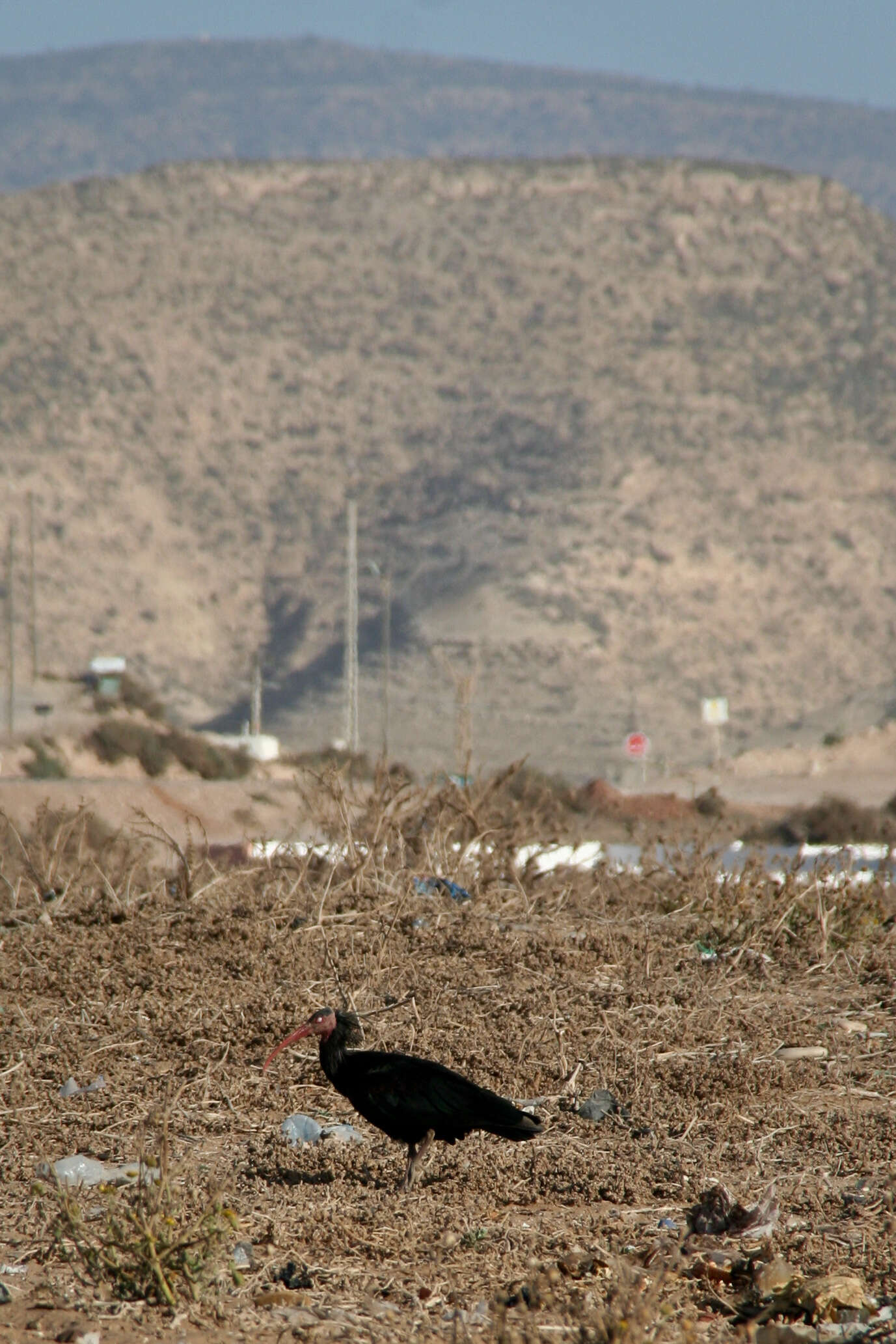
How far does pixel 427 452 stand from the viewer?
250 ft

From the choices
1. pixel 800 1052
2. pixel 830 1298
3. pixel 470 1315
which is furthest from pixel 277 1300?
pixel 800 1052

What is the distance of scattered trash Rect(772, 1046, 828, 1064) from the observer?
6254 millimetres

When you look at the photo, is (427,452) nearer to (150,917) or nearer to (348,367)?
(348,367)

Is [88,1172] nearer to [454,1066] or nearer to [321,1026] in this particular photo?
[321,1026]

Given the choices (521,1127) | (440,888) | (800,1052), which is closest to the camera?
(521,1127)

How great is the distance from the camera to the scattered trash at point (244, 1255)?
13.1ft

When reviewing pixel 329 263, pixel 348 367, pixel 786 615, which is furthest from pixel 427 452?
pixel 786 615

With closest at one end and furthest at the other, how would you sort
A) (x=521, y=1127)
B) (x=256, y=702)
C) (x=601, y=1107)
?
1. (x=521, y=1127)
2. (x=601, y=1107)
3. (x=256, y=702)

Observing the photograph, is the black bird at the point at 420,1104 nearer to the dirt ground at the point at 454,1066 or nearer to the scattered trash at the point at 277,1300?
the dirt ground at the point at 454,1066

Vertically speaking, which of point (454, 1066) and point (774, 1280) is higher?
point (774, 1280)

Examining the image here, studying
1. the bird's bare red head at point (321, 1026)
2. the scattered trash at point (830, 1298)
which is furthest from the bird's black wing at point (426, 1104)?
the scattered trash at point (830, 1298)

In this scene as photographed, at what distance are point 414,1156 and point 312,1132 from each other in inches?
30.7

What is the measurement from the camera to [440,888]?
7844 millimetres

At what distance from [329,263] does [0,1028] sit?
266 ft
